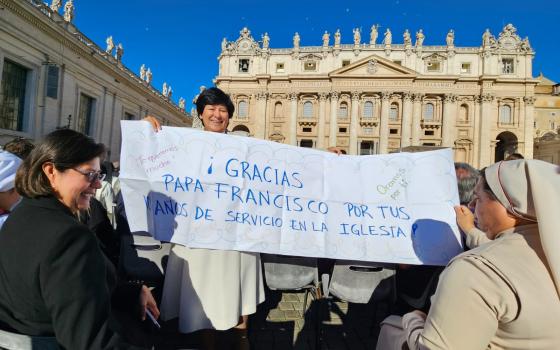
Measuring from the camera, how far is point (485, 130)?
139 ft

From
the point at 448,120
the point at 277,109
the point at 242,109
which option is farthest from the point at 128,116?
the point at 448,120

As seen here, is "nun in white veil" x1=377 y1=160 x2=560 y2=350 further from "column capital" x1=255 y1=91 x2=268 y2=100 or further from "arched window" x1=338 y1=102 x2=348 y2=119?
"column capital" x1=255 y1=91 x2=268 y2=100

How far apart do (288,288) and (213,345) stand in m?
0.89

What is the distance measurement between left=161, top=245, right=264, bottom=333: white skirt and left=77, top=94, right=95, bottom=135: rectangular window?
25.2 m

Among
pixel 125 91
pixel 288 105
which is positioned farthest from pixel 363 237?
pixel 288 105

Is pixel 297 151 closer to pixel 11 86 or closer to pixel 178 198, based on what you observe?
pixel 178 198

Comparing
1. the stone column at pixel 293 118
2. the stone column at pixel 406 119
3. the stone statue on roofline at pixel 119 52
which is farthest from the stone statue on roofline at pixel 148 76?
the stone column at pixel 406 119

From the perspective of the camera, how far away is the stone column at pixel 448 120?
42.9 metres

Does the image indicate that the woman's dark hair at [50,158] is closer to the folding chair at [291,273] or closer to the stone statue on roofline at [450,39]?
the folding chair at [291,273]

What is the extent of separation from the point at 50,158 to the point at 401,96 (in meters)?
47.7

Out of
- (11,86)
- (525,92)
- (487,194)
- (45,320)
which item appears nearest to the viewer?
(45,320)

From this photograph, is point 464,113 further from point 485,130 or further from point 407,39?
point 407,39

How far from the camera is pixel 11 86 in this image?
1727cm

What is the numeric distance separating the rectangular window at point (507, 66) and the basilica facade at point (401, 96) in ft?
0.57
